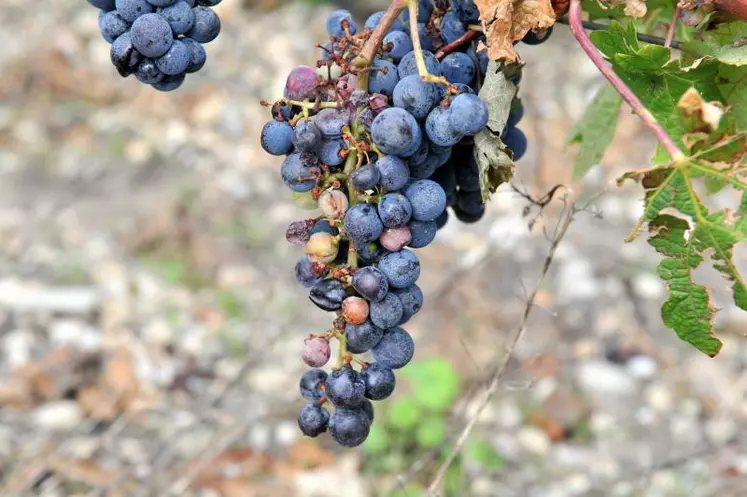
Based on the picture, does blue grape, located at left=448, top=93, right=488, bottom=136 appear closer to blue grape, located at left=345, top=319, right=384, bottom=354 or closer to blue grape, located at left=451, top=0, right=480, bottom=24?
blue grape, located at left=451, top=0, right=480, bottom=24

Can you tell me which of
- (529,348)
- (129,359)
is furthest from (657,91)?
(129,359)

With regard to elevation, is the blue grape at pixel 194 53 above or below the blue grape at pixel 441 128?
above

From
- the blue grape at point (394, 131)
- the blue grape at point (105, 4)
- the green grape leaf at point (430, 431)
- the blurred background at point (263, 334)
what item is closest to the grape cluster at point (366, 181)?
the blue grape at point (394, 131)

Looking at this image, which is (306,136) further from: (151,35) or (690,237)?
(690,237)

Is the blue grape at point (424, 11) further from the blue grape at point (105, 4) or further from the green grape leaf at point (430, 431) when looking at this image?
the green grape leaf at point (430, 431)

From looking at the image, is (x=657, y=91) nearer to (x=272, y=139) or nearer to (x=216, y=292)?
(x=272, y=139)

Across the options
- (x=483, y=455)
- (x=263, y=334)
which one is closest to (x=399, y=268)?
(x=483, y=455)
